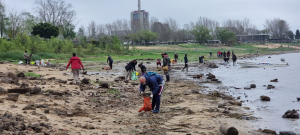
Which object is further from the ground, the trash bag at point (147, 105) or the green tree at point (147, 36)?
the green tree at point (147, 36)

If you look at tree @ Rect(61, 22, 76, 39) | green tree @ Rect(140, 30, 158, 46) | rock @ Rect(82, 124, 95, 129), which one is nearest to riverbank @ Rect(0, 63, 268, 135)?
rock @ Rect(82, 124, 95, 129)

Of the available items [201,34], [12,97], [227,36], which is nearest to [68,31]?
[201,34]

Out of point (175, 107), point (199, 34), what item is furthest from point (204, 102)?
point (199, 34)

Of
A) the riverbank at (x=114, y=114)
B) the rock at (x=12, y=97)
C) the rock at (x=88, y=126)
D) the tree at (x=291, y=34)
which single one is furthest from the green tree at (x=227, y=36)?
the rock at (x=88, y=126)

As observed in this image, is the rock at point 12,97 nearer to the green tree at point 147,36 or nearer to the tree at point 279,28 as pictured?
the green tree at point 147,36

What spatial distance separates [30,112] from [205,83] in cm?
1369

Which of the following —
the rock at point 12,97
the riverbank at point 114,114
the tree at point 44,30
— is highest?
the tree at point 44,30

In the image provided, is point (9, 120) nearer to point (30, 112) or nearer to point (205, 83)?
point (30, 112)

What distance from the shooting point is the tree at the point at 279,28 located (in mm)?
129500

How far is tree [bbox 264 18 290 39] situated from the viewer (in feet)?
425

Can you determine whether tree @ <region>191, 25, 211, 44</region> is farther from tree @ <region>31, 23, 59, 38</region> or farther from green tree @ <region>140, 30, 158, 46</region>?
tree @ <region>31, 23, 59, 38</region>

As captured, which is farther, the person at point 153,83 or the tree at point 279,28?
the tree at point 279,28

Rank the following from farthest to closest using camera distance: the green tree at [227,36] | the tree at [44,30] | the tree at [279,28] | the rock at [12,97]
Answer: the tree at [279,28], the green tree at [227,36], the tree at [44,30], the rock at [12,97]

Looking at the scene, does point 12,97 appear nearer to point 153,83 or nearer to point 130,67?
point 153,83
